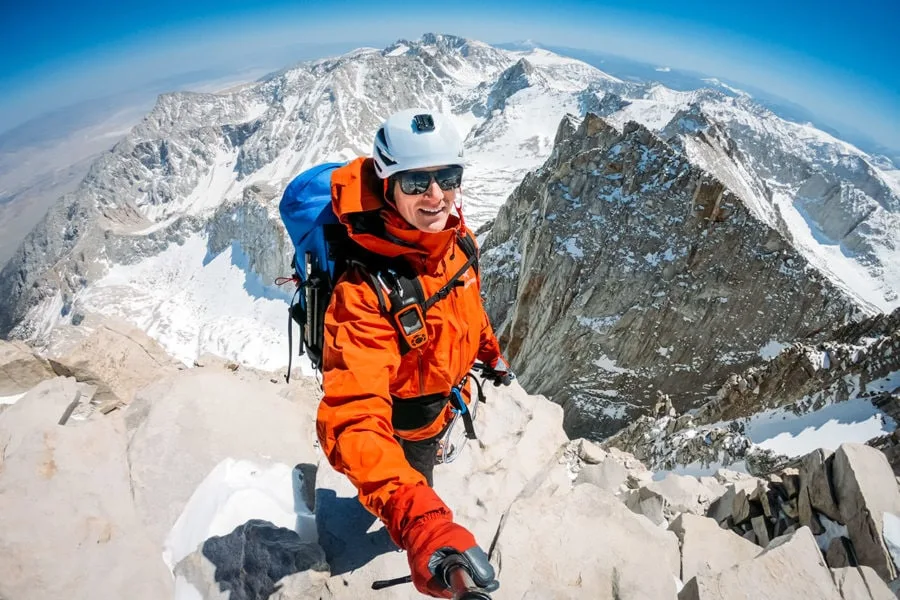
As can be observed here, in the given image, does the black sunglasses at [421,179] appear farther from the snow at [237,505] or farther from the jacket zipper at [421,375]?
the snow at [237,505]

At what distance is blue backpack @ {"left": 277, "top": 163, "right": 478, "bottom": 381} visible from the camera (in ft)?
13.4

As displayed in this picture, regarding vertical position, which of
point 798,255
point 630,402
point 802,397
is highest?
point 798,255

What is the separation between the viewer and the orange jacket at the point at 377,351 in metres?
3.54

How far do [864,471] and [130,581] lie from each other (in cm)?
1170

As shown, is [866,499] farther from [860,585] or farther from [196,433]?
[196,433]

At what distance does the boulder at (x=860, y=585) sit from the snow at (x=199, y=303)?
9783cm


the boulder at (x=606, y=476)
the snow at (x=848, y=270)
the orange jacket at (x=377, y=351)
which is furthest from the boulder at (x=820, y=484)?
the snow at (x=848, y=270)

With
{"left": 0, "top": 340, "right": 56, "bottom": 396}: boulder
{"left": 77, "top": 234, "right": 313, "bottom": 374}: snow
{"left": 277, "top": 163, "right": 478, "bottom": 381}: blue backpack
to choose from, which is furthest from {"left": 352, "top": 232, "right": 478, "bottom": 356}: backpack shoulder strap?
{"left": 77, "top": 234, "right": 313, "bottom": 374}: snow

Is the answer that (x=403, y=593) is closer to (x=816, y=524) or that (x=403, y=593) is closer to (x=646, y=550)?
(x=646, y=550)

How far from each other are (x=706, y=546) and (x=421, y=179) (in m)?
7.54

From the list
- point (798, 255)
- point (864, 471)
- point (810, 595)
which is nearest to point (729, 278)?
point (798, 255)

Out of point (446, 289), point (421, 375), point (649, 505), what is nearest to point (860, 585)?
point (649, 505)

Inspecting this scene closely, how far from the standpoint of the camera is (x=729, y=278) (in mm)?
26141

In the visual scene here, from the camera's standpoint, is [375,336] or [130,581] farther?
[130,581]
